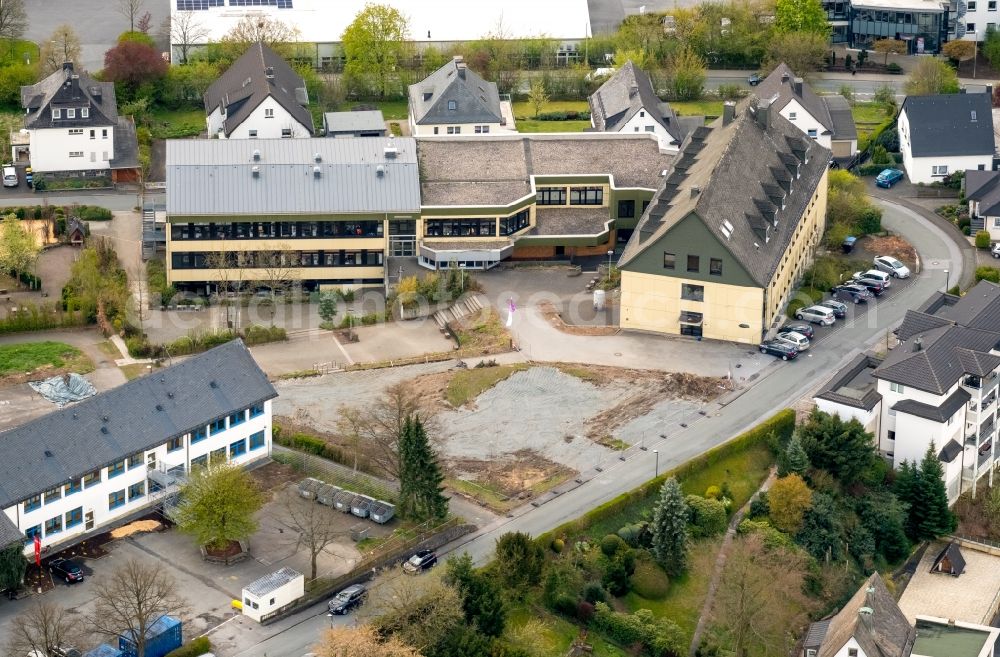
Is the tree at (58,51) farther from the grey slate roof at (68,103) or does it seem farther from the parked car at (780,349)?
the parked car at (780,349)

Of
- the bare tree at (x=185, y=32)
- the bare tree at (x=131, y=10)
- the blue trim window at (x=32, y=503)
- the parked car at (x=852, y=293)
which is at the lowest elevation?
the blue trim window at (x=32, y=503)

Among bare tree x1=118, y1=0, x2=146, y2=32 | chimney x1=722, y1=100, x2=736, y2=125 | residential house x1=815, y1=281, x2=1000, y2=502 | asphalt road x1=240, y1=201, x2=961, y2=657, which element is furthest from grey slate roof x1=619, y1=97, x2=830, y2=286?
bare tree x1=118, y1=0, x2=146, y2=32

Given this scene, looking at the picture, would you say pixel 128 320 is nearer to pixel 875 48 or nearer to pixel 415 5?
pixel 415 5

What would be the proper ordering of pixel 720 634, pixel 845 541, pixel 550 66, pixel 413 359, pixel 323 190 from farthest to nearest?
pixel 550 66, pixel 323 190, pixel 413 359, pixel 845 541, pixel 720 634

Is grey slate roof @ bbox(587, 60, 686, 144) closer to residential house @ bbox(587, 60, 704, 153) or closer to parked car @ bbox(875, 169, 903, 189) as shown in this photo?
residential house @ bbox(587, 60, 704, 153)

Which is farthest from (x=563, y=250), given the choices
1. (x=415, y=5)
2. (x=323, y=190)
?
(x=415, y=5)

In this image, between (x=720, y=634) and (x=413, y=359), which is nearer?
(x=720, y=634)

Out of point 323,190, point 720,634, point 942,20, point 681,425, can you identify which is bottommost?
point 720,634

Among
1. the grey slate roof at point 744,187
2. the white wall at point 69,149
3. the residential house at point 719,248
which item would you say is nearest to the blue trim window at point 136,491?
the residential house at point 719,248
